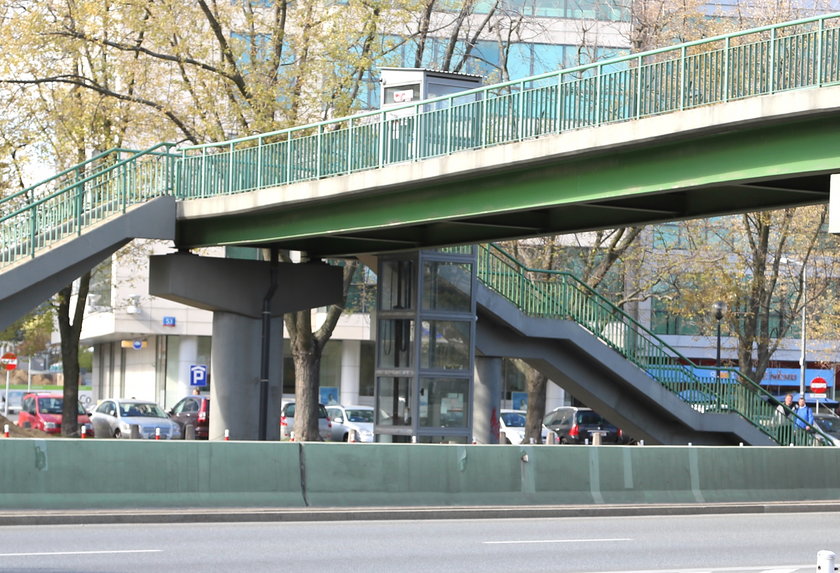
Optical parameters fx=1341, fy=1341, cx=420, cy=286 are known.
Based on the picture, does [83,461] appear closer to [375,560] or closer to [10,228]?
[375,560]

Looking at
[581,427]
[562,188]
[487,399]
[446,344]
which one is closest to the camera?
[562,188]

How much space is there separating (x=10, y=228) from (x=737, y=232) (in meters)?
21.9

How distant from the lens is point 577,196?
2098 cm

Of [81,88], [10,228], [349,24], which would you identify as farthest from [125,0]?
[10,228]

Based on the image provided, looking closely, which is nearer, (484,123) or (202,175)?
(484,123)

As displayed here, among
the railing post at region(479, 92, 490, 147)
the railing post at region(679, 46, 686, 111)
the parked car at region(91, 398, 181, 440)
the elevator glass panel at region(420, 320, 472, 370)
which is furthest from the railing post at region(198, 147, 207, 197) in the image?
the railing post at region(679, 46, 686, 111)

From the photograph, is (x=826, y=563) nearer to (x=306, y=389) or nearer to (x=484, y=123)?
(x=484, y=123)

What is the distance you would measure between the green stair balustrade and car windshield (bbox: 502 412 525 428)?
60.8 ft

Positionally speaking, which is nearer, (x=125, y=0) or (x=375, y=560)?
(x=375, y=560)

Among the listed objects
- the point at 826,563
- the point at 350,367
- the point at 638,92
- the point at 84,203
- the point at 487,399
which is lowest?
the point at 826,563

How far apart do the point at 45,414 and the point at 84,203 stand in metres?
12.2

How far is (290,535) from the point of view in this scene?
1499 centimetres

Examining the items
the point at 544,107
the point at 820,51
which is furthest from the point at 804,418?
the point at 820,51

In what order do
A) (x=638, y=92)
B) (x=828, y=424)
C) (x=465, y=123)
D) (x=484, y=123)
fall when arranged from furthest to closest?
1. (x=828, y=424)
2. (x=465, y=123)
3. (x=484, y=123)
4. (x=638, y=92)
